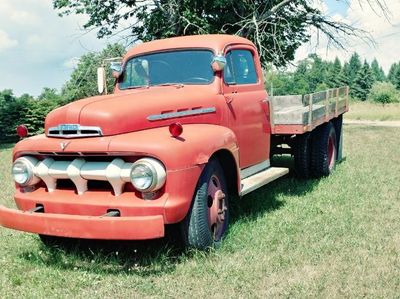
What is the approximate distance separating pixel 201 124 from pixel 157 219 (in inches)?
53.0

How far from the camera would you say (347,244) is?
4539 millimetres

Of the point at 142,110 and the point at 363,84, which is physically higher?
the point at 142,110

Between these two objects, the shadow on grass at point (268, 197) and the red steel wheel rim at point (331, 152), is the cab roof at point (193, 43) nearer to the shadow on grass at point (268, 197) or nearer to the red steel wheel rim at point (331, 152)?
the shadow on grass at point (268, 197)

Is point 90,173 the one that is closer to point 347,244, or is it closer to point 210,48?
point 210,48

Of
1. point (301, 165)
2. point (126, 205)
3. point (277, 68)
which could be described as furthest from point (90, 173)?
point (277, 68)

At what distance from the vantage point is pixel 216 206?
174 inches

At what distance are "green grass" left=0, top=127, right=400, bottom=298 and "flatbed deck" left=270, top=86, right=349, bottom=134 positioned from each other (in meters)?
1.05

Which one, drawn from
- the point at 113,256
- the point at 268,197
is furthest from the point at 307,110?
the point at 113,256

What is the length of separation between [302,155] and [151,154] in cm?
408

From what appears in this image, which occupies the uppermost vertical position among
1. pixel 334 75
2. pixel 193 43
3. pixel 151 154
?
pixel 334 75

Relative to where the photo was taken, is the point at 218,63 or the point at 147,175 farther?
the point at 218,63

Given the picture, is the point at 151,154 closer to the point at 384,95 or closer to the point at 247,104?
the point at 247,104

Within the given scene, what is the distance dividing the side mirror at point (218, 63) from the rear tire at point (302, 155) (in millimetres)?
2661

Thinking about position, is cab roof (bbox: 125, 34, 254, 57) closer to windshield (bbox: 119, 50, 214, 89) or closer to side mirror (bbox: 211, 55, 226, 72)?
windshield (bbox: 119, 50, 214, 89)
